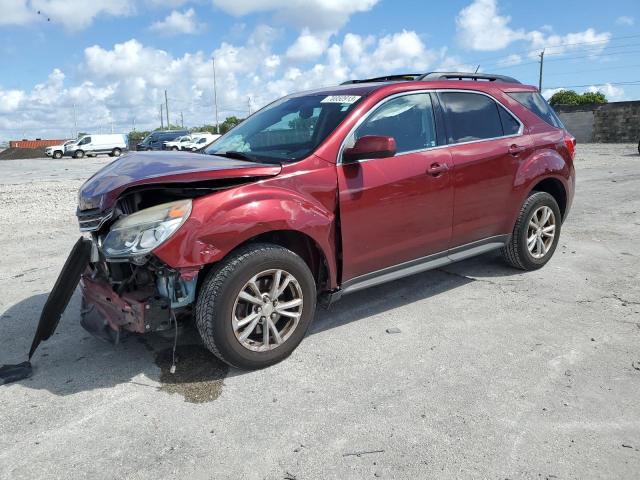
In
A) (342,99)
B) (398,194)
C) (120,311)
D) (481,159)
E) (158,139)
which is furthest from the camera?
(158,139)

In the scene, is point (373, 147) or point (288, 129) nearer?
point (373, 147)

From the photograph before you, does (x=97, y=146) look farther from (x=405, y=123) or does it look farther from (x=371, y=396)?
(x=371, y=396)

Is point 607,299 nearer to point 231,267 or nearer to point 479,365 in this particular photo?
point 479,365

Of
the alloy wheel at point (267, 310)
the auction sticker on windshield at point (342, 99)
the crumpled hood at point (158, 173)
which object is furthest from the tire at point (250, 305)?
the auction sticker on windshield at point (342, 99)

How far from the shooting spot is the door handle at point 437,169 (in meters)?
4.16

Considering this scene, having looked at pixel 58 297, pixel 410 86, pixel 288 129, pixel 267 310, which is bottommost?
pixel 267 310

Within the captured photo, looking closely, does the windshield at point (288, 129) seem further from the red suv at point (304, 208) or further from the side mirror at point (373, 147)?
the side mirror at point (373, 147)

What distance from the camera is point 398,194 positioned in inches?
156

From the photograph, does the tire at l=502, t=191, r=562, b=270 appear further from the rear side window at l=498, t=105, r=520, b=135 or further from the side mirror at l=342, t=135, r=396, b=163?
the side mirror at l=342, t=135, r=396, b=163

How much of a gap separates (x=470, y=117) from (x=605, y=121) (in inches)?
1313

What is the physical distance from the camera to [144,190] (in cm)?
320

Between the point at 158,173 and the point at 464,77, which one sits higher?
the point at 464,77

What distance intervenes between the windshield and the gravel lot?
1.39 metres

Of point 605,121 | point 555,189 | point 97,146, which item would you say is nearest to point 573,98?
point 605,121
